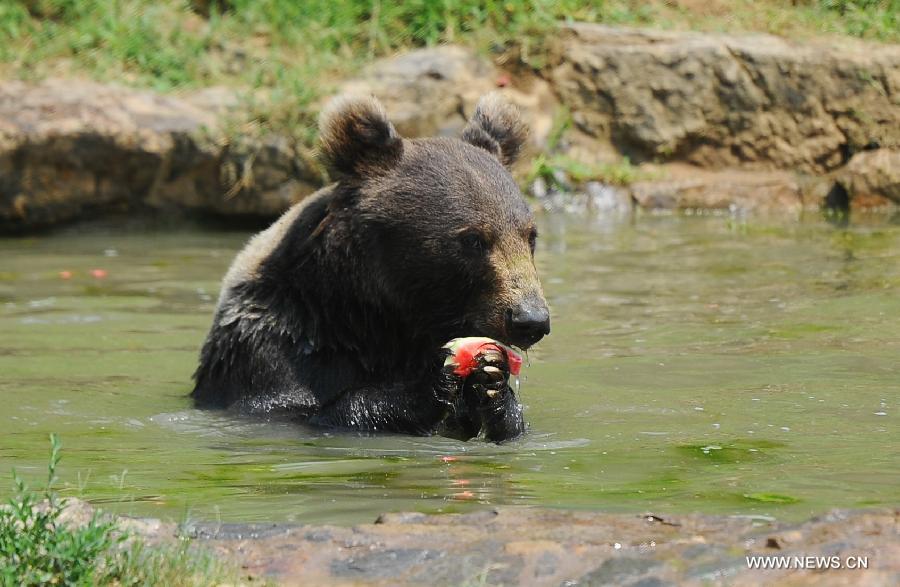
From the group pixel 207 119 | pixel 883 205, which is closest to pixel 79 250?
pixel 207 119

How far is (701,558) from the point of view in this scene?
10.6 ft

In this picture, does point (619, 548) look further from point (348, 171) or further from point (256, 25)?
point (256, 25)

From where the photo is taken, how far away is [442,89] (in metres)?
13.3

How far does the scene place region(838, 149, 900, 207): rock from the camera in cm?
1312

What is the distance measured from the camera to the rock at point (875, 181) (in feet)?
43.1

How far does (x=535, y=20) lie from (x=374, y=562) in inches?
460

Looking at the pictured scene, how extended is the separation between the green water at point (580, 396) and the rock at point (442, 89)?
2.01 meters

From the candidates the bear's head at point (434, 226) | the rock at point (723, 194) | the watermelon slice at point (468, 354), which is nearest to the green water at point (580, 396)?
the watermelon slice at point (468, 354)

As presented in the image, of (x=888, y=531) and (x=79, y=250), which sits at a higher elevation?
(x=888, y=531)

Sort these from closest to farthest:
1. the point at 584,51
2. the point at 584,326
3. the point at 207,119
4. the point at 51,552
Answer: the point at 51,552, the point at 584,326, the point at 207,119, the point at 584,51

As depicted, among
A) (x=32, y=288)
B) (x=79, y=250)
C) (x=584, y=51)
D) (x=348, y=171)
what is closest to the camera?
(x=348, y=171)

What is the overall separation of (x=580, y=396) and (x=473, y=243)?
46.6 inches

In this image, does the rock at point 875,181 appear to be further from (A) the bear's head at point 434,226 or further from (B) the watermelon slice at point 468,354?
(B) the watermelon slice at point 468,354

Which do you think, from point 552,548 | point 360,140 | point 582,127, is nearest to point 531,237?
point 360,140
